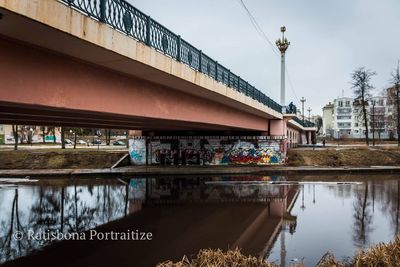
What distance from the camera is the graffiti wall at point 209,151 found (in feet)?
127

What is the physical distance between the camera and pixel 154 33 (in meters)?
12.7

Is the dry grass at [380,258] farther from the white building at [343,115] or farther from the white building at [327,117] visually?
the white building at [327,117]

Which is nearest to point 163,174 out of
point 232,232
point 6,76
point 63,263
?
point 232,232

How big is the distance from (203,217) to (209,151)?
2324 cm

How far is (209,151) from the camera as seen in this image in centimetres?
3934

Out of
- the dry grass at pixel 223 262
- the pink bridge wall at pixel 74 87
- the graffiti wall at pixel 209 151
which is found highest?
the pink bridge wall at pixel 74 87

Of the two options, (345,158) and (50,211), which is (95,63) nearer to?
(50,211)

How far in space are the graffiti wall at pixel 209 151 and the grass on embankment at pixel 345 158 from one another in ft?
8.30

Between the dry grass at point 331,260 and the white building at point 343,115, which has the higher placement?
the white building at point 343,115

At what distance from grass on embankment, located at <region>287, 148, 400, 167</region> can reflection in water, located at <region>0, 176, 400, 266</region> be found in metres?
11.9

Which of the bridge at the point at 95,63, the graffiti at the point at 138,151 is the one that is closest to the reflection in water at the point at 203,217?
the bridge at the point at 95,63

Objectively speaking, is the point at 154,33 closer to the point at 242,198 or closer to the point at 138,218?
the point at 138,218

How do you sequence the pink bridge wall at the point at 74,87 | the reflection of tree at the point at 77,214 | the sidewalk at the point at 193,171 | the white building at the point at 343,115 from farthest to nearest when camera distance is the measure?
the white building at the point at 343,115 → the sidewalk at the point at 193,171 → the reflection of tree at the point at 77,214 → the pink bridge wall at the point at 74,87

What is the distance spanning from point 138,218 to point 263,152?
2439cm
